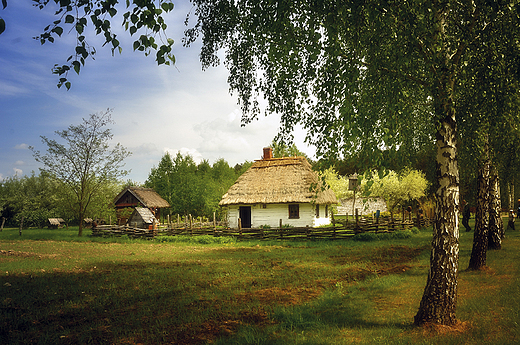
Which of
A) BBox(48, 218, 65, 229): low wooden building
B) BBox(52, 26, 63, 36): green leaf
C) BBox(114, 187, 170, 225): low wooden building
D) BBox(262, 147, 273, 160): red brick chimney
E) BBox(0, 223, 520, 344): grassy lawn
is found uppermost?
BBox(262, 147, 273, 160): red brick chimney

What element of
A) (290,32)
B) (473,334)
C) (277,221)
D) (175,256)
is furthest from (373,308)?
(277,221)

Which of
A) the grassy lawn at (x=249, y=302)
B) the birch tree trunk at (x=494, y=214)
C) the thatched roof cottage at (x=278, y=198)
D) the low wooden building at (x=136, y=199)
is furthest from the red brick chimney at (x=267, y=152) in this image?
the birch tree trunk at (x=494, y=214)

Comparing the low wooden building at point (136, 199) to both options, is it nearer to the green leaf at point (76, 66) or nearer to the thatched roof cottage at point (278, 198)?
the thatched roof cottage at point (278, 198)

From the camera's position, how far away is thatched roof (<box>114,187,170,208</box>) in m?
37.5

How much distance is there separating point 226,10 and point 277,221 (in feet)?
72.1

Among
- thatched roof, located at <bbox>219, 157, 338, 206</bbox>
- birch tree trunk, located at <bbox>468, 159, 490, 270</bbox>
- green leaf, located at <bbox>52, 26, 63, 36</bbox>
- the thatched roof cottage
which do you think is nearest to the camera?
green leaf, located at <bbox>52, 26, 63, 36</bbox>

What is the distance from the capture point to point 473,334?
4.99m

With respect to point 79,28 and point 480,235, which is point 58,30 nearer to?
point 79,28

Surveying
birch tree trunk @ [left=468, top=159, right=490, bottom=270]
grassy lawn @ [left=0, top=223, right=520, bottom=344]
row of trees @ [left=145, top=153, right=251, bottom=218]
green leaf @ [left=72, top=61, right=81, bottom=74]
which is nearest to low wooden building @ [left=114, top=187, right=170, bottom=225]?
row of trees @ [left=145, top=153, right=251, bottom=218]

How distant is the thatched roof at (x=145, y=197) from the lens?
123 feet

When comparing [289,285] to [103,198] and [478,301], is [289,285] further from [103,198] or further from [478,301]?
[103,198]

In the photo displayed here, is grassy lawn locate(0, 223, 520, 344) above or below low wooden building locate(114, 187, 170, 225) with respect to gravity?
below

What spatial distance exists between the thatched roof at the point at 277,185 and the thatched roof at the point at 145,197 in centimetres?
1415

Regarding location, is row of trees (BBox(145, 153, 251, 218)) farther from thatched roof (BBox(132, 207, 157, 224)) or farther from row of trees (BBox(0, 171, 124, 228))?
thatched roof (BBox(132, 207, 157, 224))
